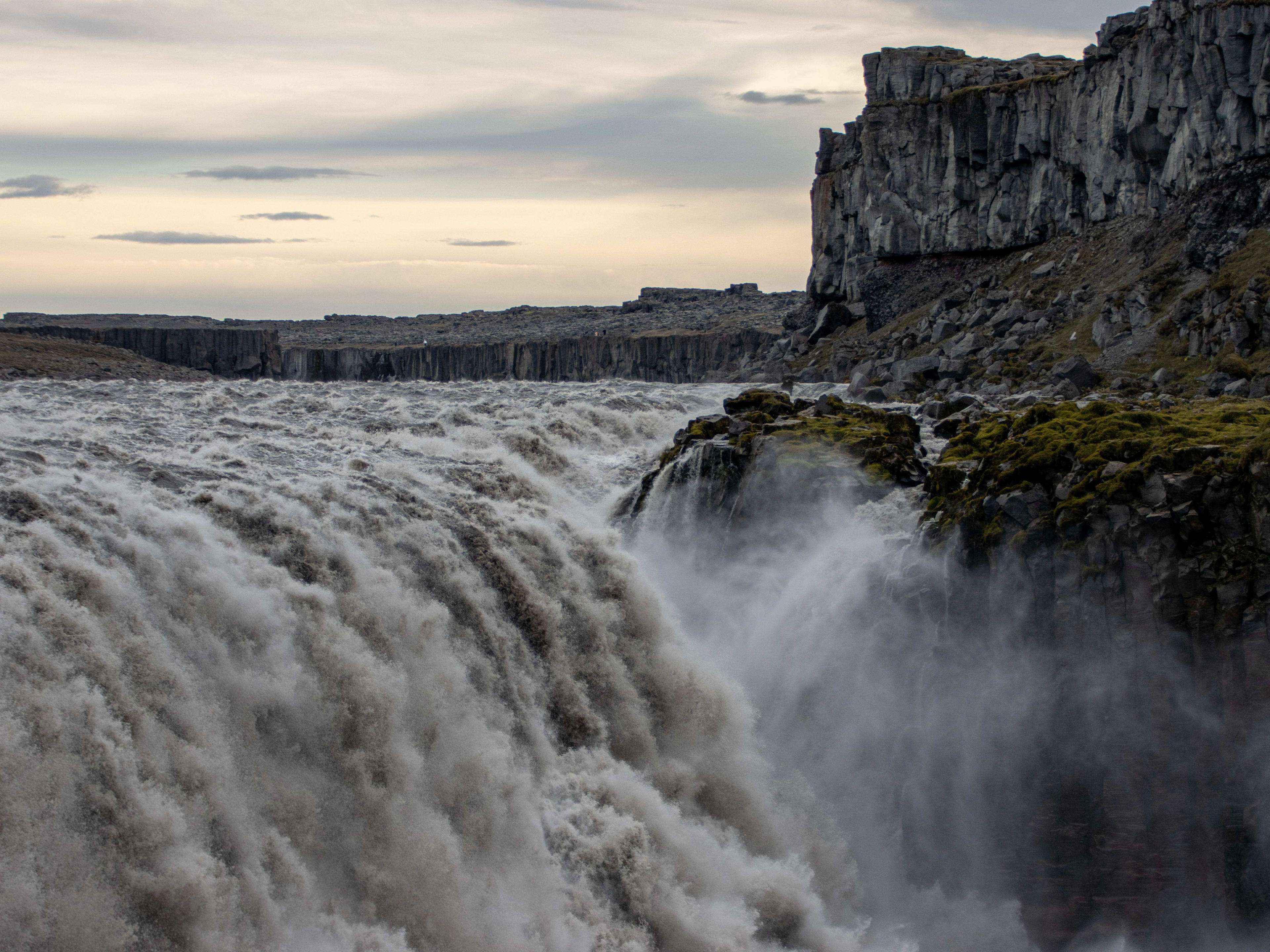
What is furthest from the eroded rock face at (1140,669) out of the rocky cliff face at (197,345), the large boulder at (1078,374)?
the rocky cliff face at (197,345)

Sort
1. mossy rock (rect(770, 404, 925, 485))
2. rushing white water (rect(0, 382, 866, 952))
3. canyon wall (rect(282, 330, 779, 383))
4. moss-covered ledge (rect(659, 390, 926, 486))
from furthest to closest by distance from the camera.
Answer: canyon wall (rect(282, 330, 779, 383))
moss-covered ledge (rect(659, 390, 926, 486))
mossy rock (rect(770, 404, 925, 485))
rushing white water (rect(0, 382, 866, 952))

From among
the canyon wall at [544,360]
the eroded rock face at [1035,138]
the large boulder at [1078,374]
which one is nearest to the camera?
the large boulder at [1078,374]

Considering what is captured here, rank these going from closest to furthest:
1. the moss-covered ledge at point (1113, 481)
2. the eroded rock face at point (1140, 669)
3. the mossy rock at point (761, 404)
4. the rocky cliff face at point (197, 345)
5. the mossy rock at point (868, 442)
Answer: the eroded rock face at point (1140, 669)
the moss-covered ledge at point (1113, 481)
the mossy rock at point (868, 442)
the mossy rock at point (761, 404)
the rocky cliff face at point (197, 345)

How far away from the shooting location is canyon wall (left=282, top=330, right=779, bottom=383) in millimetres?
111812

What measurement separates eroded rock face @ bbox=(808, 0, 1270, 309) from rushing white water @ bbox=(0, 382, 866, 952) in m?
42.1

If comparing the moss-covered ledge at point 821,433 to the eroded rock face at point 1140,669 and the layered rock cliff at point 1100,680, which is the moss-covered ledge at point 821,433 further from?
the eroded rock face at point 1140,669

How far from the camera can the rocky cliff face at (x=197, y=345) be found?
85.6m

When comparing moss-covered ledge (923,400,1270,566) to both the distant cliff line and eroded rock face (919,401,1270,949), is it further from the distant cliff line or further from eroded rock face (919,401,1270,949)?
the distant cliff line

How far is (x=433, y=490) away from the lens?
81.1ft

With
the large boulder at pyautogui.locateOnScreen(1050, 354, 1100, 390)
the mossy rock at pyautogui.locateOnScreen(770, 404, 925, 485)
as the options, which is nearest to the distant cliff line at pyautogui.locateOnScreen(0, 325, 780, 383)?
the large boulder at pyautogui.locateOnScreen(1050, 354, 1100, 390)

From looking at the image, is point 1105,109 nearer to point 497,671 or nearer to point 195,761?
point 497,671

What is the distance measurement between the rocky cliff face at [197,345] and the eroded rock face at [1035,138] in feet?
158

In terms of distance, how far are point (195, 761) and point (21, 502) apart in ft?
19.3

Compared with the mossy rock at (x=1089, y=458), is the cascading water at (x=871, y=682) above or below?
below
